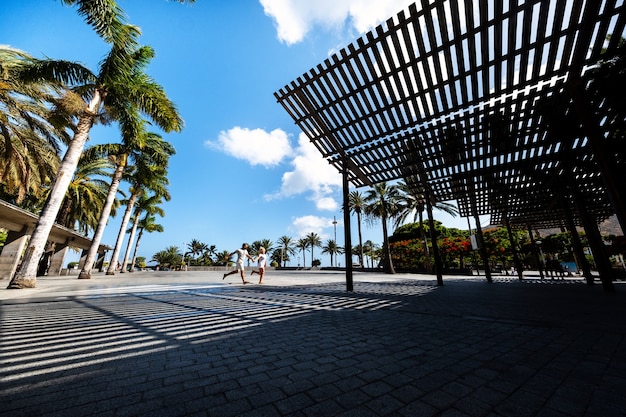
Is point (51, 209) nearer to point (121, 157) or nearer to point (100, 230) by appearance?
point (100, 230)

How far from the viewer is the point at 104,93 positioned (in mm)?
11977

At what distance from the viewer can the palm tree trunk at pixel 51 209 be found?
29.9ft

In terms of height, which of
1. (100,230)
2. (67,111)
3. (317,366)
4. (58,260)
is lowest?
(317,366)

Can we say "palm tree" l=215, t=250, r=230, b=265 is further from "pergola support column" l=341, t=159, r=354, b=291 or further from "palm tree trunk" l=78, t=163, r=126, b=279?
"pergola support column" l=341, t=159, r=354, b=291

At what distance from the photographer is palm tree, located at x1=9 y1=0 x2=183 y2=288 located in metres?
9.36

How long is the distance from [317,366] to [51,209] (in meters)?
13.1

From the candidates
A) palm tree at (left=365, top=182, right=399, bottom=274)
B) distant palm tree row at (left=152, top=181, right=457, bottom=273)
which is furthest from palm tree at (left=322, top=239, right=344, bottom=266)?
palm tree at (left=365, top=182, right=399, bottom=274)

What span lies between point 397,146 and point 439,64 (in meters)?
2.31

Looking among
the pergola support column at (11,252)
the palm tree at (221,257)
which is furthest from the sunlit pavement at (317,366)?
the palm tree at (221,257)

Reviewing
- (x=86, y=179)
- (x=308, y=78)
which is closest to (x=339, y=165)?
(x=308, y=78)

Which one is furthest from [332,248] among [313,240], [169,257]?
[169,257]

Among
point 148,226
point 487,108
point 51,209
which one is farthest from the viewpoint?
point 148,226

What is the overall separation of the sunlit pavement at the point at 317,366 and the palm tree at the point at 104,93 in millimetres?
7702

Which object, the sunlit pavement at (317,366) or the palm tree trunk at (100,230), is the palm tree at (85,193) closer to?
the palm tree trunk at (100,230)
